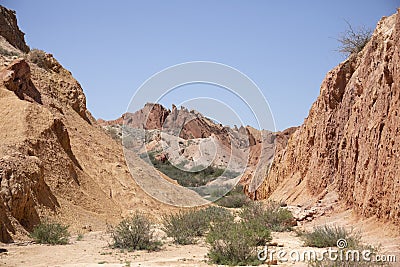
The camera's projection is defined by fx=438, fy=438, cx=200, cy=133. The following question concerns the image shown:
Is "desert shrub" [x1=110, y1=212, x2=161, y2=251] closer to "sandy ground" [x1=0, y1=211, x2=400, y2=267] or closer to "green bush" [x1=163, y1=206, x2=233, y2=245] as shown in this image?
"sandy ground" [x1=0, y1=211, x2=400, y2=267]

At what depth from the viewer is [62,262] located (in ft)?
30.9

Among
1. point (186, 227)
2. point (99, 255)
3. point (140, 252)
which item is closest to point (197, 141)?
point (186, 227)

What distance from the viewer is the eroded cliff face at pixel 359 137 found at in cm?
1109

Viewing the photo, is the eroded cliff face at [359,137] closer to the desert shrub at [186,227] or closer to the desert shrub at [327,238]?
the desert shrub at [327,238]

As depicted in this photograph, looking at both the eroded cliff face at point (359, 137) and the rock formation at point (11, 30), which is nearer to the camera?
the eroded cliff face at point (359, 137)

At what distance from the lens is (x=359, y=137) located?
46.6 ft

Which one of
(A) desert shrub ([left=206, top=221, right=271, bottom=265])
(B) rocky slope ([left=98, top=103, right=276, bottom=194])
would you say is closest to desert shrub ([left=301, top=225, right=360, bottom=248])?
(A) desert shrub ([left=206, top=221, right=271, bottom=265])

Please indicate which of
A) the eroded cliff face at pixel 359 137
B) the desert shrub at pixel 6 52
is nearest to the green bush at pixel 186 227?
the eroded cliff face at pixel 359 137

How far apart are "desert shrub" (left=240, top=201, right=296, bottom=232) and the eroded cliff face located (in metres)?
2.07

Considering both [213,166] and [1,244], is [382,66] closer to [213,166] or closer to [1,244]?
[1,244]

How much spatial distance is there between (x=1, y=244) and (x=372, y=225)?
9501 mm

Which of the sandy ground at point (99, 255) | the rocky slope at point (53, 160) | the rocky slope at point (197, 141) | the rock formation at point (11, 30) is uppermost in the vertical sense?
the rock formation at point (11, 30)

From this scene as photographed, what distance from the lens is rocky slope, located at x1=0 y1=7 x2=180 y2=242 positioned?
44.9 feet

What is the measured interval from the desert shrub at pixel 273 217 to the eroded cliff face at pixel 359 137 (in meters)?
2.07
